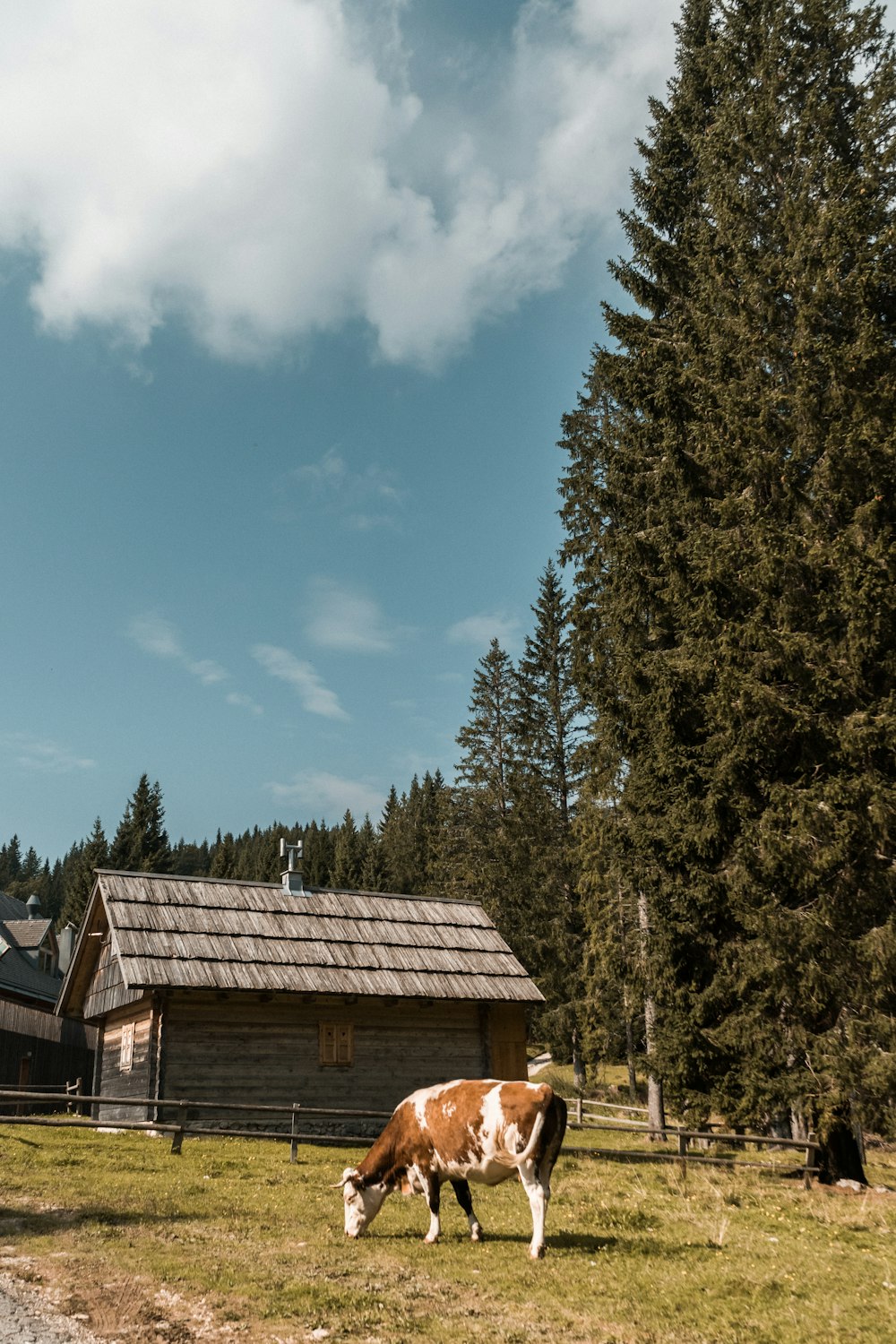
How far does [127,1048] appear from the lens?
73.5ft

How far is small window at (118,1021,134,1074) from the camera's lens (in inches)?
869

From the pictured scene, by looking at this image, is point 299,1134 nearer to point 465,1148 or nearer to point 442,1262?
point 465,1148

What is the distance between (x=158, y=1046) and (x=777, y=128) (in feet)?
71.0

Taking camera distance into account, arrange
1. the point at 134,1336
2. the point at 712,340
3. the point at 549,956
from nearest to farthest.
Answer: the point at 134,1336, the point at 712,340, the point at 549,956

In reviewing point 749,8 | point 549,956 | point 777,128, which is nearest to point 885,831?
point 777,128

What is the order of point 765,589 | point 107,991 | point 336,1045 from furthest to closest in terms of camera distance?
point 107,991
point 336,1045
point 765,589

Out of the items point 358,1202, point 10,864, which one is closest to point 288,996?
point 358,1202

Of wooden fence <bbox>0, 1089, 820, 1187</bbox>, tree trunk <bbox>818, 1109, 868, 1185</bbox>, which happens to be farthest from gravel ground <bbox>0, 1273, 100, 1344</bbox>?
tree trunk <bbox>818, 1109, 868, 1185</bbox>

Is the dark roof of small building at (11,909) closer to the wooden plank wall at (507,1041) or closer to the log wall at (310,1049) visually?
the log wall at (310,1049)

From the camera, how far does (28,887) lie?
10719 centimetres

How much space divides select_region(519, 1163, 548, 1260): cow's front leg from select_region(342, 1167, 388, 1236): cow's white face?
5.83ft

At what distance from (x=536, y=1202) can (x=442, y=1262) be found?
3.30ft

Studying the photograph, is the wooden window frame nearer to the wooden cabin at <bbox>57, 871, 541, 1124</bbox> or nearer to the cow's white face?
the wooden cabin at <bbox>57, 871, 541, 1124</bbox>

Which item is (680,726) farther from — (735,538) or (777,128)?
(777,128)
